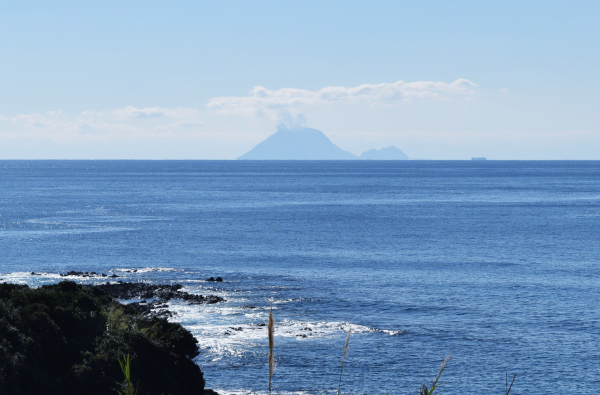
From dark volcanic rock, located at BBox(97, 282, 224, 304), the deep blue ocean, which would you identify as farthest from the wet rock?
dark volcanic rock, located at BBox(97, 282, 224, 304)

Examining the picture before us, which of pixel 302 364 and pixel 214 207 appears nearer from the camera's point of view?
pixel 302 364

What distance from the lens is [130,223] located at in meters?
133

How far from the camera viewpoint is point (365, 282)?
7362cm

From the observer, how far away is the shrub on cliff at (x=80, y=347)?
30438mm

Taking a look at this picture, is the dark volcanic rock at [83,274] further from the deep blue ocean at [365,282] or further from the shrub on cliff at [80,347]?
the shrub on cliff at [80,347]

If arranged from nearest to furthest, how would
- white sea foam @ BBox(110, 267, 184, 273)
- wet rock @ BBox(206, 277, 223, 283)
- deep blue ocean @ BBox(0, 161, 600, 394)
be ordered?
deep blue ocean @ BBox(0, 161, 600, 394), wet rock @ BBox(206, 277, 223, 283), white sea foam @ BBox(110, 267, 184, 273)

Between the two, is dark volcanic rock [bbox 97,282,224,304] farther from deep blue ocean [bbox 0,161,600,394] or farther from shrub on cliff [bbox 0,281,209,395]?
shrub on cliff [bbox 0,281,209,395]

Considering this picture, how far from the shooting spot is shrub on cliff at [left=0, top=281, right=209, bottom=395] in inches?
1198

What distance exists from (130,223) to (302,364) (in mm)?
93434

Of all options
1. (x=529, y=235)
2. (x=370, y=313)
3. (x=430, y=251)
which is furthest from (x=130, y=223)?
(x=370, y=313)

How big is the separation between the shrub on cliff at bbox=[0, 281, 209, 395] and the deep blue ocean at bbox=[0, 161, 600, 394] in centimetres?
694

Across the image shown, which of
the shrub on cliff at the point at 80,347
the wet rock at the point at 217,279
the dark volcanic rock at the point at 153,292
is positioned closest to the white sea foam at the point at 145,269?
the wet rock at the point at 217,279

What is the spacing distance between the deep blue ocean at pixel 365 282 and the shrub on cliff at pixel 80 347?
22.8 feet

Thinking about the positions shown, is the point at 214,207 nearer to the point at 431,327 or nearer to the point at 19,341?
the point at 431,327
